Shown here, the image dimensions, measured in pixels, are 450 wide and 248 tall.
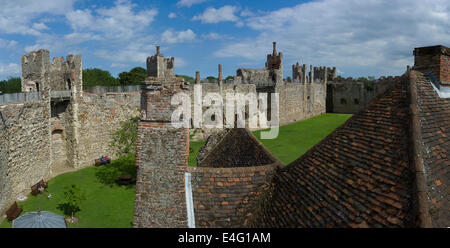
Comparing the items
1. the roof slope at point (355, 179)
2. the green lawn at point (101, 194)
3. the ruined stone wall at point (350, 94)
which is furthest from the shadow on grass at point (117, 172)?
the ruined stone wall at point (350, 94)

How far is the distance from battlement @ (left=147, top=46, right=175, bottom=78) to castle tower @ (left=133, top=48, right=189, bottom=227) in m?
27.9

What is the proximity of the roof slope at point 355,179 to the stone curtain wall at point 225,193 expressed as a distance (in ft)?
1.07

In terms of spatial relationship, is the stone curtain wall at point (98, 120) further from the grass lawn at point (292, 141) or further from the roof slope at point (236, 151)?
the roof slope at point (236, 151)

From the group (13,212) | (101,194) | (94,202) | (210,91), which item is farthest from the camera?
(210,91)

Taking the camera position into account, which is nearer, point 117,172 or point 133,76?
point 117,172

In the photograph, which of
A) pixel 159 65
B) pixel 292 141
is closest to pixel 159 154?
pixel 292 141

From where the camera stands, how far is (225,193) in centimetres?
696

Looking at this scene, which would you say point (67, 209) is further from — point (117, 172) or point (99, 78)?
point (99, 78)

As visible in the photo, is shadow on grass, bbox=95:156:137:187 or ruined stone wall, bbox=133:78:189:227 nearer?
ruined stone wall, bbox=133:78:189:227

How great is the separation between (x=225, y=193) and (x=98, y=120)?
20.7 meters

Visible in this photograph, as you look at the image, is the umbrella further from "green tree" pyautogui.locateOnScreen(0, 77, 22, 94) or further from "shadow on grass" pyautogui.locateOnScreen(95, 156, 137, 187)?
"green tree" pyautogui.locateOnScreen(0, 77, 22, 94)

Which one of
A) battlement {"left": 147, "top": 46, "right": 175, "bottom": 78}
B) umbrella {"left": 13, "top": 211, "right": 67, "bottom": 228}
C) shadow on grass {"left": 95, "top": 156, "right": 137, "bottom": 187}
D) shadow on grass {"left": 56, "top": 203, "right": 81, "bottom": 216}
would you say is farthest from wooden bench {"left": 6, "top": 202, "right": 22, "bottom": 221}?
battlement {"left": 147, "top": 46, "right": 175, "bottom": 78}

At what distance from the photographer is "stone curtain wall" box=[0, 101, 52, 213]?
1529cm

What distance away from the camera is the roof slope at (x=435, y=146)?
4.36m
